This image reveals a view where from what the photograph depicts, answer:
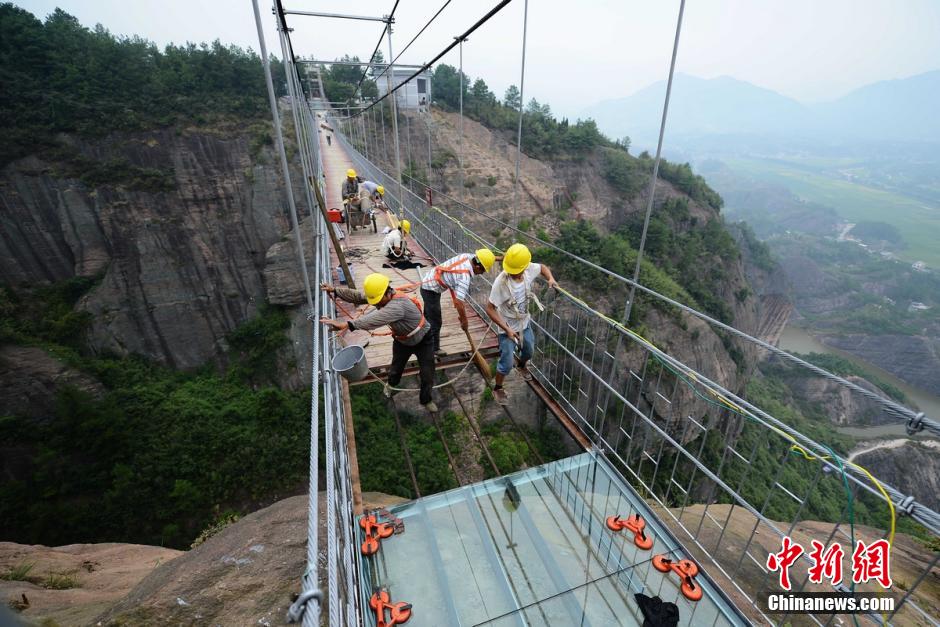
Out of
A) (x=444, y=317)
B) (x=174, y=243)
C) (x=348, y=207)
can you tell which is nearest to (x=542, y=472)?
(x=444, y=317)

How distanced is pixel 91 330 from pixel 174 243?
6943mm

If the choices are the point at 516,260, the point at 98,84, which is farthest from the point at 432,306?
the point at 98,84

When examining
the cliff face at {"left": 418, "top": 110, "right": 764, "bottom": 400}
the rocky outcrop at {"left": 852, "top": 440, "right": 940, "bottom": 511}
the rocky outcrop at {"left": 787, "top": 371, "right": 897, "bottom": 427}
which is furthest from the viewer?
the rocky outcrop at {"left": 787, "top": 371, "right": 897, "bottom": 427}

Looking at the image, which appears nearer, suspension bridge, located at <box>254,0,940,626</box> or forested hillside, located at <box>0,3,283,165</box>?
suspension bridge, located at <box>254,0,940,626</box>

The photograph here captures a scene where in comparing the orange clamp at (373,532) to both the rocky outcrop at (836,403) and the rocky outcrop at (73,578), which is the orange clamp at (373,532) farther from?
the rocky outcrop at (836,403)

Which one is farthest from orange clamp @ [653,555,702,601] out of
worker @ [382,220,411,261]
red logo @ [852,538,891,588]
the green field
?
the green field

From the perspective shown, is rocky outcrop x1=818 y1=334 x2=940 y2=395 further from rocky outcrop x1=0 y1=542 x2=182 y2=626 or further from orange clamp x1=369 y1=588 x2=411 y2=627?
rocky outcrop x1=0 y1=542 x2=182 y2=626

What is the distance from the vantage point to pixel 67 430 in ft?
62.7

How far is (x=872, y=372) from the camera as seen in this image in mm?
49844

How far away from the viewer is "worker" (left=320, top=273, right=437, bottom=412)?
3.63m

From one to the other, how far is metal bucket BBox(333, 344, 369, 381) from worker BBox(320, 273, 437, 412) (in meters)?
0.30

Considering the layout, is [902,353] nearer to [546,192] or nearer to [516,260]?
[546,192]

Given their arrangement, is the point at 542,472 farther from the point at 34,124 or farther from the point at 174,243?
the point at 34,124

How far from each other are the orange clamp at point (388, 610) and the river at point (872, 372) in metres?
45.3
